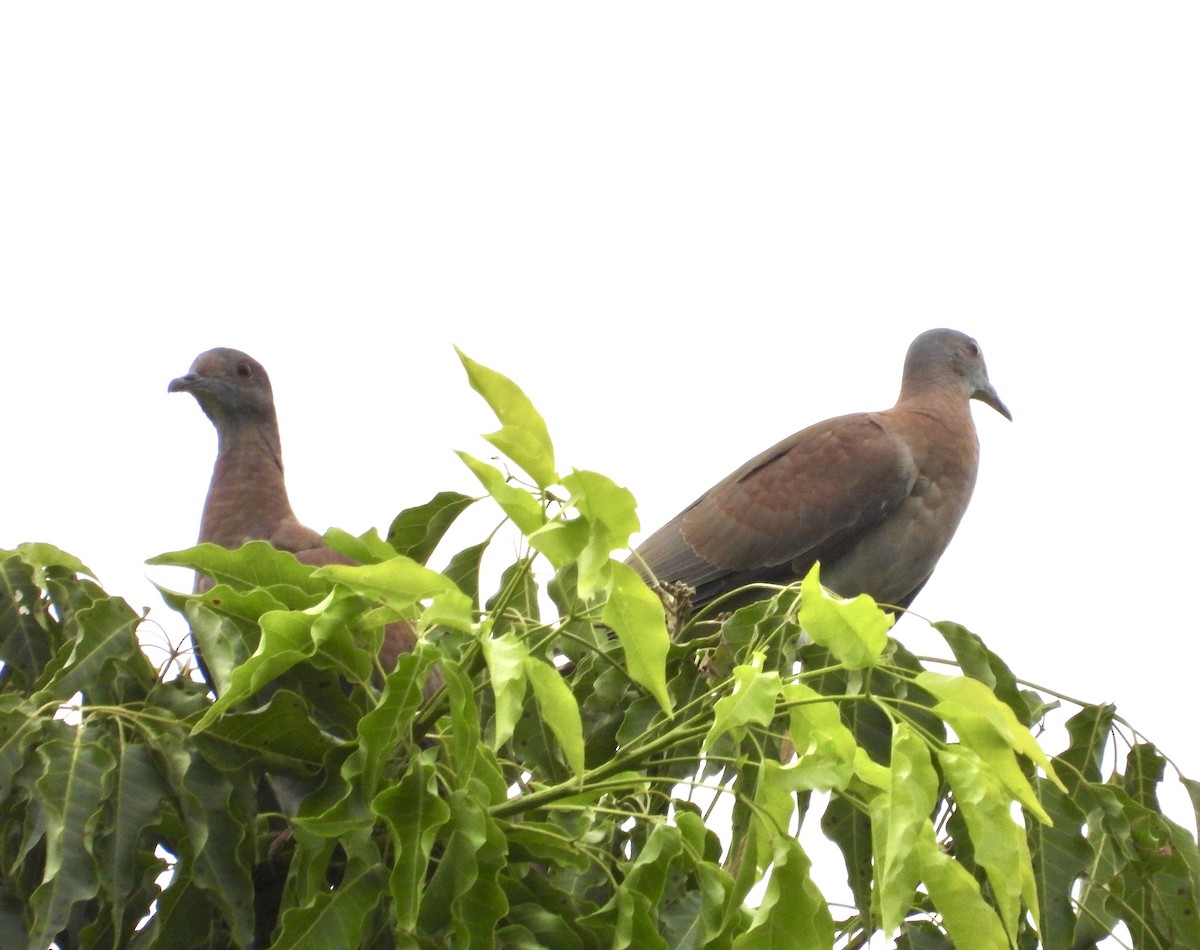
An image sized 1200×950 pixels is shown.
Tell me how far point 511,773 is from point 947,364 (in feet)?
16.7

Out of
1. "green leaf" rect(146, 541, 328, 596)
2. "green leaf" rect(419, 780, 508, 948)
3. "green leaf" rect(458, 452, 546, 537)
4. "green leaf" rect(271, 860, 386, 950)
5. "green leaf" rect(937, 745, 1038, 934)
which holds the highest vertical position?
"green leaf" rect(458, 452, 546, 537)

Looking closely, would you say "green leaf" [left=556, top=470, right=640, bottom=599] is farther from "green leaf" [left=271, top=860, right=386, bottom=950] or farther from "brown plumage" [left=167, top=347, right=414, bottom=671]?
"brown plumage" [left=167, top=347, right=414, bottom=671]

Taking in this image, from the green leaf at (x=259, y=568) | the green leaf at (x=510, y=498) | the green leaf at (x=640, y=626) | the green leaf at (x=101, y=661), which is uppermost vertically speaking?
the green leaf at (x=510, y=498)

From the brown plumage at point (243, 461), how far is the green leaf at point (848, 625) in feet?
8.45

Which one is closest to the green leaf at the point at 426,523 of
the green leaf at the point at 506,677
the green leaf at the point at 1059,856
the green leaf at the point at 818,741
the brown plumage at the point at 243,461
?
the green leaf at the point at 506,677

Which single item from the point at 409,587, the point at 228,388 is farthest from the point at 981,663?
the point at 228,388

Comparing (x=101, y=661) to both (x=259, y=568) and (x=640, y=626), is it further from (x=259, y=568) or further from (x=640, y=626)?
(x=640, y=626)

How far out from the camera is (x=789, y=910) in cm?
182

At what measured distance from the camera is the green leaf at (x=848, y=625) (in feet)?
5.90

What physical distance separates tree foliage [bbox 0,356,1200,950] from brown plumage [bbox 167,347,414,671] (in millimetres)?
1965

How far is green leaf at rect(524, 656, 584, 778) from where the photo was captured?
5.83 feet

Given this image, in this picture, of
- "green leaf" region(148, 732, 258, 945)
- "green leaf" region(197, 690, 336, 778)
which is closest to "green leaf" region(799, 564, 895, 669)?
"green leaf" region(197, 690, 336, 778)

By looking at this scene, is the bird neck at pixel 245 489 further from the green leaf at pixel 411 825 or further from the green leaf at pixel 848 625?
the green leaf at pixel 848 625

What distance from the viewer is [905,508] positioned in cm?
628
